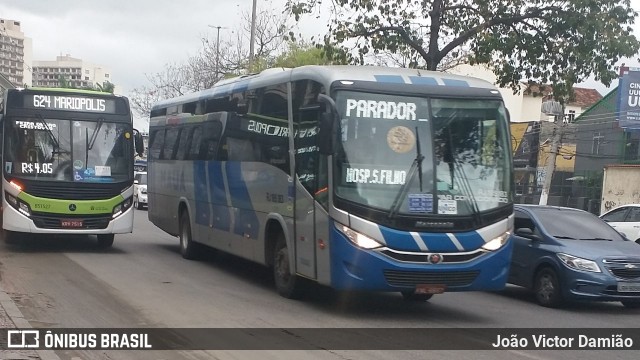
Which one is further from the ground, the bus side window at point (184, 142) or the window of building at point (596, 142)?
the window of building at point (596, 142)

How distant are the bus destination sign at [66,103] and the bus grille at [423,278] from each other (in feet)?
29.4

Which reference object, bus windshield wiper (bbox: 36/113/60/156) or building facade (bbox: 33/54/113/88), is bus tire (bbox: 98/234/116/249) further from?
building facade (bbox: 33/54/113/88)

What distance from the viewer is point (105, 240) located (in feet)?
57.8

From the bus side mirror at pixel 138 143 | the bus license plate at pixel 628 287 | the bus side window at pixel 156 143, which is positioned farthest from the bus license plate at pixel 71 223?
the bus license plate at pixel 628 287

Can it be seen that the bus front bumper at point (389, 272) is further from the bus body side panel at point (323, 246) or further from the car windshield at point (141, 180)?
the car windshield at point (141, 180)

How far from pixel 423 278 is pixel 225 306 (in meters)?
2.82

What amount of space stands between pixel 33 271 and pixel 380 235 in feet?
22.8

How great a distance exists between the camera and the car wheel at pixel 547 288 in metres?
12.4

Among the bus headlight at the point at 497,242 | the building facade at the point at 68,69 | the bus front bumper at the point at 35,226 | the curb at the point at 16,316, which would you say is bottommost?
the curb at the point at 16,316

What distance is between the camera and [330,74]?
34.5ft

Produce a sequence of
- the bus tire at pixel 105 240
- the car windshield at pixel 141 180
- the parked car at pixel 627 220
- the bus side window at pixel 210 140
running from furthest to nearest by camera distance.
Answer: the car windshield at pixel 141 180 → the parked car at pixel 627 220 → the bus tire at pixel 105 240 → the bus side window at pixel 210 140

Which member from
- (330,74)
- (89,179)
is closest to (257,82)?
(330,74)

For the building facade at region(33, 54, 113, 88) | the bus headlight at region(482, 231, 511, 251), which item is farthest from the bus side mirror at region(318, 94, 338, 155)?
the building facade at region(33, 54, 113, 88)

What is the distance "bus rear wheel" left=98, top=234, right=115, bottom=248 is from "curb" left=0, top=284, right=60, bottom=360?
6.32m
